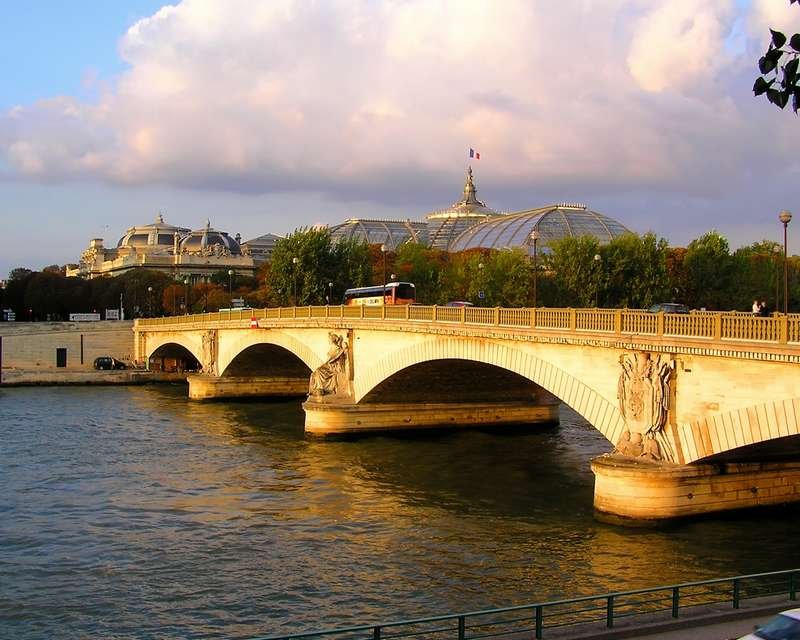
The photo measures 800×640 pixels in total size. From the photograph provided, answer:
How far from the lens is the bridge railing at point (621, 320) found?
24597 mm

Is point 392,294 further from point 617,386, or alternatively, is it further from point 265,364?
point 617,386

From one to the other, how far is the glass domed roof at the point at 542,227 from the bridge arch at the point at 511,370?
93.9 metres

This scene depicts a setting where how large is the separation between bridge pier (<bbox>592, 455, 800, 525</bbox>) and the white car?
16005 mm

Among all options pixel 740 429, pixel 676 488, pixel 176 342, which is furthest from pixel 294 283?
pixel 740 429

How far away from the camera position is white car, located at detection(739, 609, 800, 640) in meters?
11.9

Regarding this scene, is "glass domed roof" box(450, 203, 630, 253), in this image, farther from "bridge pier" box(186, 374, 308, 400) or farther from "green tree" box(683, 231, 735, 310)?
"bridge pier" box(186, 374, 308, 400)

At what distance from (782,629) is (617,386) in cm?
1841

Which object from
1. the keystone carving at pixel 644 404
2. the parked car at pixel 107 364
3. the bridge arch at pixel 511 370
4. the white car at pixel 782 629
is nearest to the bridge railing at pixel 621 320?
the keystone carving at pixel 644 404

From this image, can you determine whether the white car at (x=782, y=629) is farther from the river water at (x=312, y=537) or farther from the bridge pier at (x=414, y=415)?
the bridge pier at (x=414, y=415)

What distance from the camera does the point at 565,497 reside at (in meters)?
34.0

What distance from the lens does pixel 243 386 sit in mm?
73000


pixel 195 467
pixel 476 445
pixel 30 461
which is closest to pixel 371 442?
pixel 476 445

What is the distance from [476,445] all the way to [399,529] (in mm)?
16353

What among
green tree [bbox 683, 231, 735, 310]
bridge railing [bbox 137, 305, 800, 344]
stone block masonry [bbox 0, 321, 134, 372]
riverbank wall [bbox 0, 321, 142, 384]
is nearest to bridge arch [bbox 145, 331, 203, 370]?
riverbank wall [bbox 0, 321, 142, 384]
